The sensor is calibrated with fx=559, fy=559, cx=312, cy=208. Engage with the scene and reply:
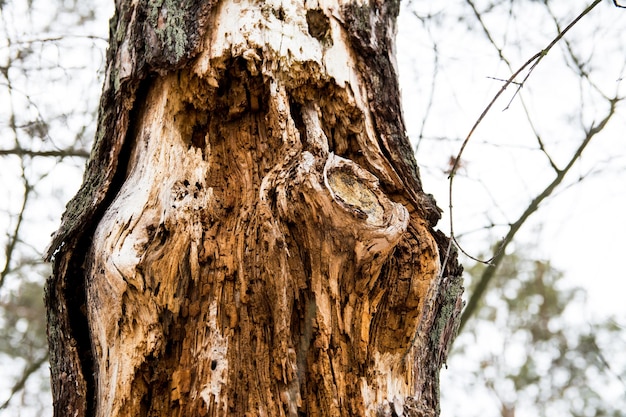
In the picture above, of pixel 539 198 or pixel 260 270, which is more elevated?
pixel 539 198

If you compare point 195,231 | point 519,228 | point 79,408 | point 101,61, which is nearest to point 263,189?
point 195,231

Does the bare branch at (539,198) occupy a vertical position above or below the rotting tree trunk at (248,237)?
above

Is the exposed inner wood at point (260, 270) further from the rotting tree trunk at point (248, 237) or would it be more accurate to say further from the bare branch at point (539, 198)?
the bare branch at point (539, 198)

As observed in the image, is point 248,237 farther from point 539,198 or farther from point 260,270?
point 539,198

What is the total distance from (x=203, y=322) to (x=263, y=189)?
33 cm

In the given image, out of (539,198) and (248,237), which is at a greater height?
(539,198)

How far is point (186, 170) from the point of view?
1.38m

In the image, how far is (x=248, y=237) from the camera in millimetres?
1293

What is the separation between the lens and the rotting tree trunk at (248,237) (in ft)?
3.98

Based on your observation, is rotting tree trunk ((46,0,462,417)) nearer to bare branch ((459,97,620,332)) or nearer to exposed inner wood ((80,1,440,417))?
exposed inner wood ((80,1,440,417))

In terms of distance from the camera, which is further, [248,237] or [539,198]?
[539,198]

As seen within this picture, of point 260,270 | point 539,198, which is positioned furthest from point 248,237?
point 539,198

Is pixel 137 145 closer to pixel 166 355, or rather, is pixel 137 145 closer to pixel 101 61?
pixel 166 355

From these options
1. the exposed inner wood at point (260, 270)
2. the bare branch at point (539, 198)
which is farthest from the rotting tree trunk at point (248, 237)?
the bare branch at point (539, 198)
